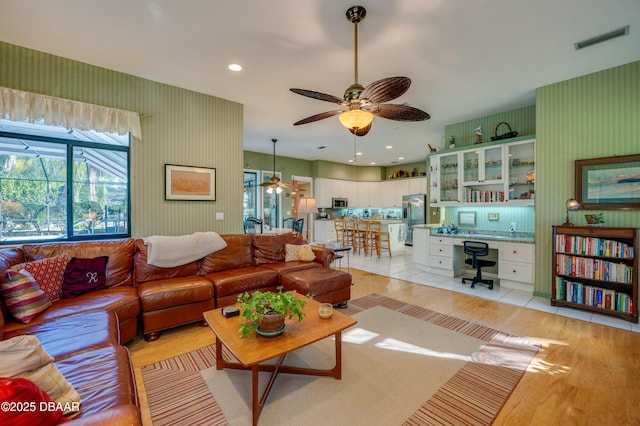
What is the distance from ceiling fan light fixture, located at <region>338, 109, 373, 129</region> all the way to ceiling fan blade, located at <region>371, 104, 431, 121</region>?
0.16m

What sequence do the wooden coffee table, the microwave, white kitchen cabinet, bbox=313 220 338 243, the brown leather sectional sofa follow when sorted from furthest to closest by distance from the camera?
the microwave
white kitchen cabinet, bbox=313 220 338 243
the wooden coffee table
the brown leather sectional sofa

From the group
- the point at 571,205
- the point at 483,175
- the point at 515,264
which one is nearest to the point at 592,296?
the point at 515,264

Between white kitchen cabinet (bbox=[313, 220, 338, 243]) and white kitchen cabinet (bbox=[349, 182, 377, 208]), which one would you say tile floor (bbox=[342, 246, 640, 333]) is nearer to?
white kitchen cabinet (bbox=[313, 220, 338, 243])

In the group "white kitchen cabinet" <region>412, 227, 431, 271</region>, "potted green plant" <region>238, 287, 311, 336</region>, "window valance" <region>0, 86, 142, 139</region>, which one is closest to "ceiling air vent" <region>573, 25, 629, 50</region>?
"white kitchen cabinet" <region>412, 227, 431, 271</region>

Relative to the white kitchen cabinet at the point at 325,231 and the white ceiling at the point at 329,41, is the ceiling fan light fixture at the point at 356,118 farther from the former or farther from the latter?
the white kitchen cabinet at the point at 325,231

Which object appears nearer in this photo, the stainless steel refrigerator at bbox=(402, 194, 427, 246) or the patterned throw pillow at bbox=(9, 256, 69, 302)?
the patterned throw pillow at bbox=(9, 256, 69, 302)

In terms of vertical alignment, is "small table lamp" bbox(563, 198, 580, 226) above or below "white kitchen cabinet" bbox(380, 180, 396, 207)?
below

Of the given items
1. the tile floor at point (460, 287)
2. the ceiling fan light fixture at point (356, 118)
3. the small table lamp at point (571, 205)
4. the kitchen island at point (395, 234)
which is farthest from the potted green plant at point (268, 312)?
the kitchen island at point (395, 234)

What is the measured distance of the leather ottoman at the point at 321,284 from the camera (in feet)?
10.4

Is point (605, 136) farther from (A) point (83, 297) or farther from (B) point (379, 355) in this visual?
(A) point (83, 297)

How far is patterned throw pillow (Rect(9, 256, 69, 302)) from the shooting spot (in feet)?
7.42

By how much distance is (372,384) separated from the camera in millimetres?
1975

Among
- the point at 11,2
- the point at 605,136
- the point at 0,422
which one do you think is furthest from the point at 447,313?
the point at 11,2

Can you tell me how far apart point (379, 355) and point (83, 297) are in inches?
107
